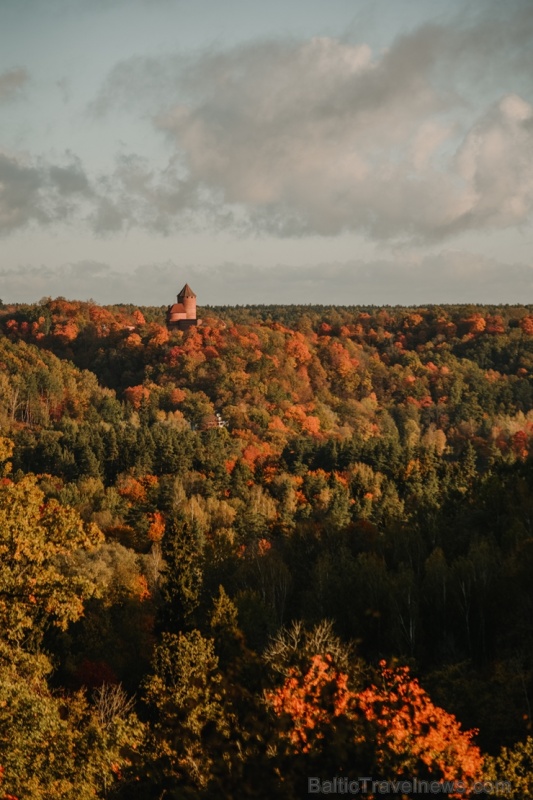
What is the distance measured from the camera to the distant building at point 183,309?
613 feet

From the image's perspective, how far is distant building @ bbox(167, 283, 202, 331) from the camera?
18675 centimetres

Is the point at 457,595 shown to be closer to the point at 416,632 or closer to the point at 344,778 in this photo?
the point at 416,632

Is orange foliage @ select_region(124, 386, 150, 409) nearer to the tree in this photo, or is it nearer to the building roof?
the building roof

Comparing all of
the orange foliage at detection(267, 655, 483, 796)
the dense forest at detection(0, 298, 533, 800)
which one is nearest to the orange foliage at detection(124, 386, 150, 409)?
the dense forest at detection(0, 298, 533, 800)

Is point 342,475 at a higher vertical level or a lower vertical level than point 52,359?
lower

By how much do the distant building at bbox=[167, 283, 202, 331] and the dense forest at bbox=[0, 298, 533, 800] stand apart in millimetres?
46694

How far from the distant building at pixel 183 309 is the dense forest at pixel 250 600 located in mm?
46694

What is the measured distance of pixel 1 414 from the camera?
411 feet

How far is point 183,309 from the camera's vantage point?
18962cm

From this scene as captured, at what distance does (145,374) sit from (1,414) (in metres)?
Result: 33.4

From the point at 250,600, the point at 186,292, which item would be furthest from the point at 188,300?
the point at 250,600

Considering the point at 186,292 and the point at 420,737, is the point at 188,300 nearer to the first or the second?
the point at 186,292

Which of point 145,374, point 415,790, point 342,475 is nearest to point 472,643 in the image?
point 415,790

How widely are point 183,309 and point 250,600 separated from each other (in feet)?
496
